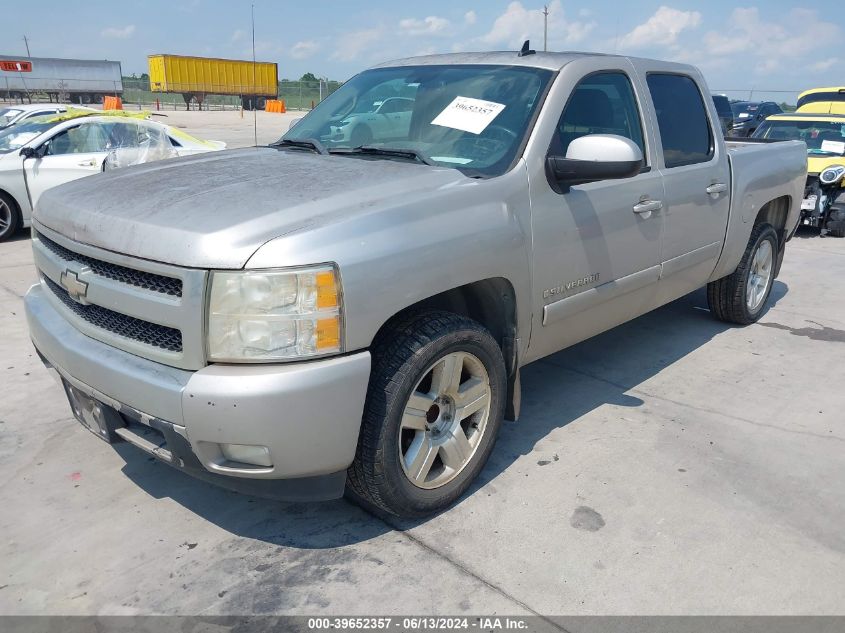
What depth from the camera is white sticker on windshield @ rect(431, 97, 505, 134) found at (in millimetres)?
3355

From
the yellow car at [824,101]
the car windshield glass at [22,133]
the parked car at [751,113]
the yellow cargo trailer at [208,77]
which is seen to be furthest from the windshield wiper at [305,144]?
the yellow cargo trailer at [208,77]

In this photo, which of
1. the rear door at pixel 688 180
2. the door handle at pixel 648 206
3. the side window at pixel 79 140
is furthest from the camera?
the side window at pixel 79 140

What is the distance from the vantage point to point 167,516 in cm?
303

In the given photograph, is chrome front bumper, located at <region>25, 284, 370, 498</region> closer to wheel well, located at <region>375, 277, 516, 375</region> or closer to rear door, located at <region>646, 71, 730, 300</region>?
wheel well, located at <region>375, 277, 516, 375</region>

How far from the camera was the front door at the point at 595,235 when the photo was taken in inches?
129

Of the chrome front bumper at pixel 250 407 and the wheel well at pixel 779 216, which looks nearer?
the chrome front bumper at pixel 250 407

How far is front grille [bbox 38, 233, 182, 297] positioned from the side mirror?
5.62ft

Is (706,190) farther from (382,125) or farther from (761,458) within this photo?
(382,125)

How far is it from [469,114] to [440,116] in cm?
17

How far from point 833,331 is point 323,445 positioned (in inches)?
190

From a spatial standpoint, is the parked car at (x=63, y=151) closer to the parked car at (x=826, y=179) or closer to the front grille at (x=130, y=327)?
the front grille at (x=130, y=327)

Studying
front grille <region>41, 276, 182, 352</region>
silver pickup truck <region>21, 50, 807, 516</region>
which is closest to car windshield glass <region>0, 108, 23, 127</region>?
silver pickup truck <region>21, 50, 807, 516</region>

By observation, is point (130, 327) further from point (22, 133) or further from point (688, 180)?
point (22, 133)

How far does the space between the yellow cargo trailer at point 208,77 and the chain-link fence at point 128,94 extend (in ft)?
2.90
